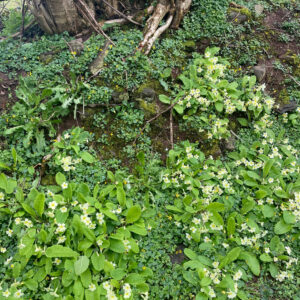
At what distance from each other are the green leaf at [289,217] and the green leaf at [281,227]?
5 cm

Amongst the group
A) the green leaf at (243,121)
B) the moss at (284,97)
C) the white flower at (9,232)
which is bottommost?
the moss at (284,97)

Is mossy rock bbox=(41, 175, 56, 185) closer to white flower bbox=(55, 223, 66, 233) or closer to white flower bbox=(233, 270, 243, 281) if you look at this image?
white flower bbox=(55, 223, 66, 233)

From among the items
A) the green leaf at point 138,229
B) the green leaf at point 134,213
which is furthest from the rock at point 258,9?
the green leaf at point 138,229

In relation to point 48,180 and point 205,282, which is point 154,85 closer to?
point 48,180

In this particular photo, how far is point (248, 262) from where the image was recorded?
325 cm

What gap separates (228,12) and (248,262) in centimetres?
461

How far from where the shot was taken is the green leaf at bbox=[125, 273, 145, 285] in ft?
9.34

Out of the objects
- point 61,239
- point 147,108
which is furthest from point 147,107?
point 61,239

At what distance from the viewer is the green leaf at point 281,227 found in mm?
3473

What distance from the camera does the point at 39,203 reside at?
3094mm

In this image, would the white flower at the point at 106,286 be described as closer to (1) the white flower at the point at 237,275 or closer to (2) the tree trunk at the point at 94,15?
(1) the white flower at the point at 237,275

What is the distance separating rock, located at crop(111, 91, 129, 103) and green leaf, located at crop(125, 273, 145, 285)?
2487 millimetres

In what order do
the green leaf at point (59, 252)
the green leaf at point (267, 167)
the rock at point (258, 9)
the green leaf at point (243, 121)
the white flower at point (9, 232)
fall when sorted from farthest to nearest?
the rock at point (258, 9) → the green leaf at point (243, 121) → the green leaf at point (267, 167) → the white flower at point (9, 232) → the green leaf at point (59, 252)

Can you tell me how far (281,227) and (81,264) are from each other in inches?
99.8
